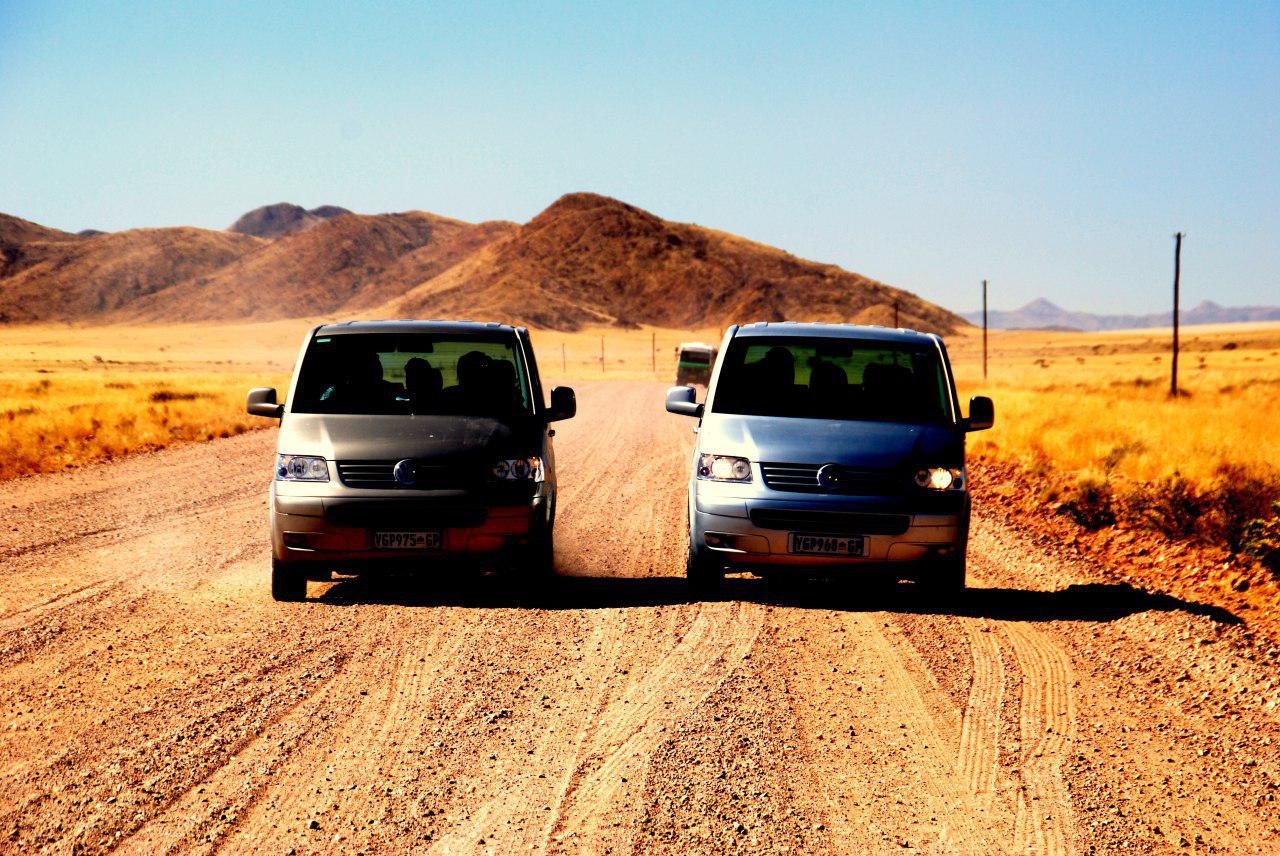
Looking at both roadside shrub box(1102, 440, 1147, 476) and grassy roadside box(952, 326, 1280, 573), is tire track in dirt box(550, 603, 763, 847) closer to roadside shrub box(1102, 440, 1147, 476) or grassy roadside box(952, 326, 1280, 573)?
grassy roadside box(952, 326, 1280, 573)

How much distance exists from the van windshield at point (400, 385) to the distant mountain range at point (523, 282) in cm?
14562

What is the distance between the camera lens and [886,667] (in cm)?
635

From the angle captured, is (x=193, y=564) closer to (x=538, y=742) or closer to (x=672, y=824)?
(x=538, y=742)

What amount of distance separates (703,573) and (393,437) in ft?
7.87

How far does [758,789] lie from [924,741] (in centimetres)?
104

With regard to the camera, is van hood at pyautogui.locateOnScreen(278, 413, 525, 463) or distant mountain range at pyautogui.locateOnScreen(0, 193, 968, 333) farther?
distant mountain range at pyautogui.locateOnScreen(0, 193, 968, 333)

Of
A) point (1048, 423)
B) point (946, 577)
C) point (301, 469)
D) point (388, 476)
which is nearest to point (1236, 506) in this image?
point (946, 577)

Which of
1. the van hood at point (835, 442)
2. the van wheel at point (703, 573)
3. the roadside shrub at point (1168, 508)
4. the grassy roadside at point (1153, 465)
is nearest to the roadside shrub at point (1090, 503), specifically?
the grassy roadside at point (1153, 465)

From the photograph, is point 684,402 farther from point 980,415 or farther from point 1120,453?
point 1120,453

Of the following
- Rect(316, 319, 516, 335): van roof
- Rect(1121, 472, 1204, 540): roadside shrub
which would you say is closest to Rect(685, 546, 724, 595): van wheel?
Rect(316, 319, 516, 335): van roof

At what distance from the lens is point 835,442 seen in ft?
25.7

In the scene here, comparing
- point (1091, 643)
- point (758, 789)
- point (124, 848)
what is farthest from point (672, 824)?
point (1091, 643)

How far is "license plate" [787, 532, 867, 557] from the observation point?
7.55 meters

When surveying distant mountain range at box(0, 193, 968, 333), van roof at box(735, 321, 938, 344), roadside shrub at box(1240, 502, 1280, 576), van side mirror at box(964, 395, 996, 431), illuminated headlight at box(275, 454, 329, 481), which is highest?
distant mountain range at box(0, 193, 968, 333)
